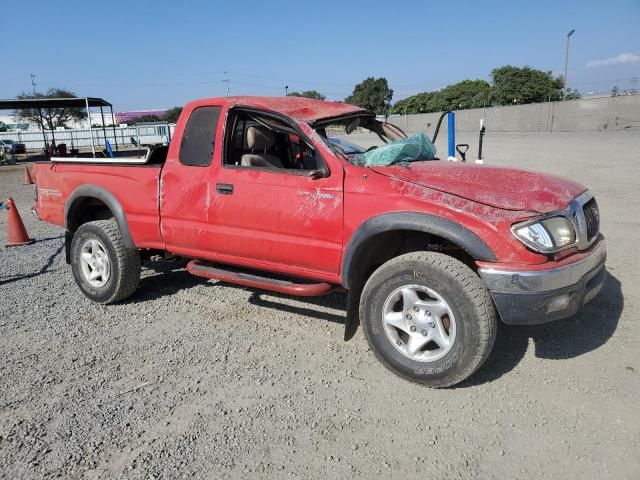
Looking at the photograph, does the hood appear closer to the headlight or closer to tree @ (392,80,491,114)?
the headlight

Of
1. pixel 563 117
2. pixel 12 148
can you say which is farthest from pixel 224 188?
pixel 563 117

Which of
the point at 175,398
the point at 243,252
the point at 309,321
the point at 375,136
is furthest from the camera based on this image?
the point at 375,136

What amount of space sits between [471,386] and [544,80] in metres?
74.3

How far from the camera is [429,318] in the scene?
3273 mm

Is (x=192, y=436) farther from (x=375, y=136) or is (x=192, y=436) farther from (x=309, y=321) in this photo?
(x=375, y=136)

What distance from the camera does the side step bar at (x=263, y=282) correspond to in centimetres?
378

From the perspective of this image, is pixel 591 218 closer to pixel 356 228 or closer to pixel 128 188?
pixel 356 228

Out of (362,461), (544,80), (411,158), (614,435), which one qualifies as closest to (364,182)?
(411,158)

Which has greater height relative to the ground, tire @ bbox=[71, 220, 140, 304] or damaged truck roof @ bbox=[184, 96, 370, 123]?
damaged truck roof @ bbox=[184, 96, 370, 123]

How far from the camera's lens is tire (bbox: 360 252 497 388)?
309 centimetres

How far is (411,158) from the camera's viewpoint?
4086mm

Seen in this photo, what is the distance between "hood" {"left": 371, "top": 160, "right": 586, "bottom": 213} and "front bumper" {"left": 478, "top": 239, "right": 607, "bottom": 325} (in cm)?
39

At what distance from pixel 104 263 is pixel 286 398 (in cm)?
268

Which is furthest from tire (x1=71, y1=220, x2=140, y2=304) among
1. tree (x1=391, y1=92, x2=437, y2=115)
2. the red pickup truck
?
tree (x1=391, y1=92, x2=437, y2=115)
